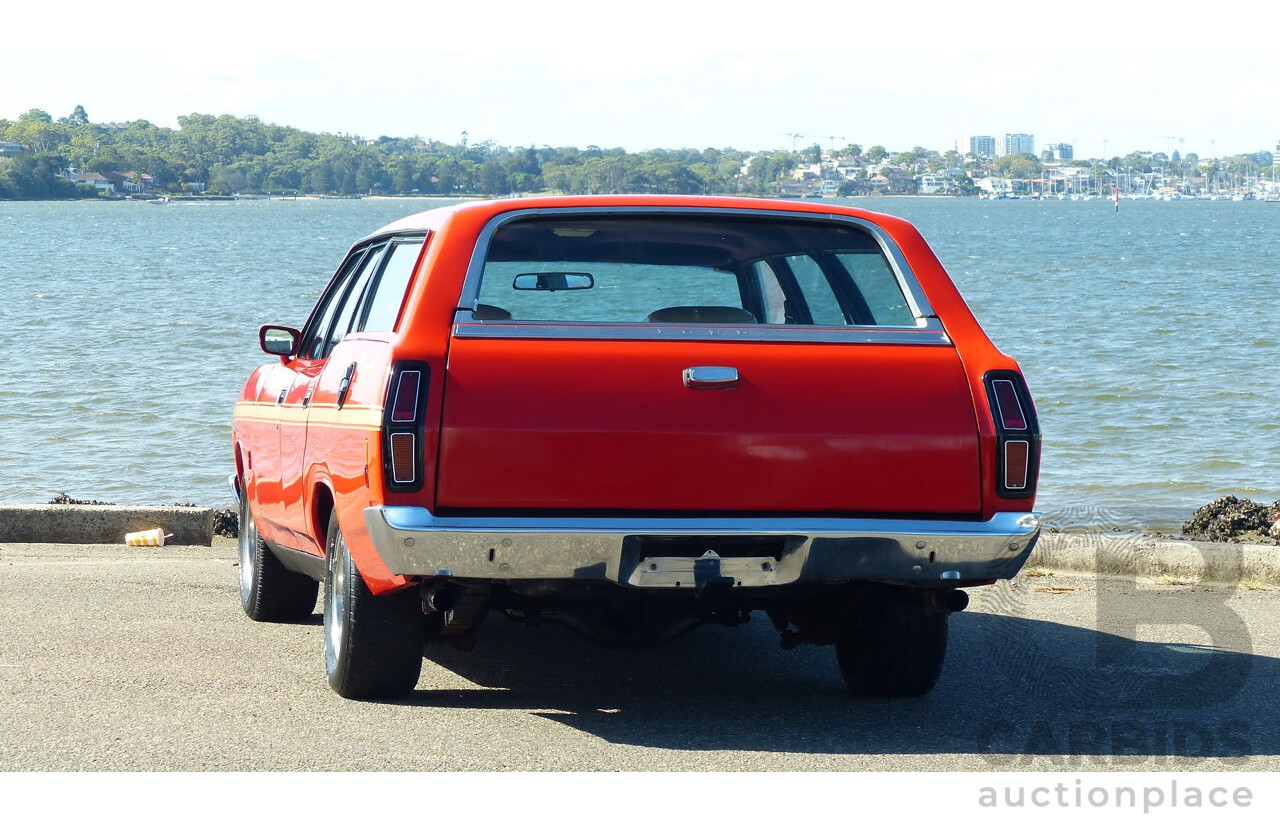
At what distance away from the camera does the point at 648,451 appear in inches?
203

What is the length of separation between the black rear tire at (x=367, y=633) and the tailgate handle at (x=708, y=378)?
1179 mm

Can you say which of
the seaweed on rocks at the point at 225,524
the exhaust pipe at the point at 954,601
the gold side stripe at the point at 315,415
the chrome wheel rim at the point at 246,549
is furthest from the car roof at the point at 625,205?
the seaweed on rocks at the point at 225,524

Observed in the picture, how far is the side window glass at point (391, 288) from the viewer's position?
18.7ft

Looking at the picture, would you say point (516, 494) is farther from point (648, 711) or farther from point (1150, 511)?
point (1150, 511)

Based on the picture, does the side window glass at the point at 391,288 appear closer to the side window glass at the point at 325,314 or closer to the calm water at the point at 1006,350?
the side window glass at the point at 325,314

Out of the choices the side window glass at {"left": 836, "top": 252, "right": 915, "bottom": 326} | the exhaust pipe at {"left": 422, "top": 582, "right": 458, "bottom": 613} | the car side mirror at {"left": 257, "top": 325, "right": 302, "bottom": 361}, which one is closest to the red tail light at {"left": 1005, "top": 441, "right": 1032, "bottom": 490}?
the side window glass at {"left": 836, "top": 252, "right": 915, "bottom": 326}

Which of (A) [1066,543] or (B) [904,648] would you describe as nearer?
(B) [904,648]

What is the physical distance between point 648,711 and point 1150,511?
10357mm

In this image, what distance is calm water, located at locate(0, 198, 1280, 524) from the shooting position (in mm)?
17469

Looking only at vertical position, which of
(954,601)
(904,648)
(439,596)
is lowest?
(904,648)

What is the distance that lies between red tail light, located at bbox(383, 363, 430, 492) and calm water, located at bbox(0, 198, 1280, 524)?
420 inches

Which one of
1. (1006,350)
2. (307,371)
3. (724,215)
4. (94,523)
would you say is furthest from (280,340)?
(1006,350)

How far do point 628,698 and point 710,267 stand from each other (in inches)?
67.1

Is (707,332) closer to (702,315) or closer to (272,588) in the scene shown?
(702,315)
